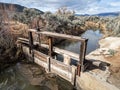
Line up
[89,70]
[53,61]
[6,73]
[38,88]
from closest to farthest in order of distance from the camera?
[89,70] < [38,88] < [53,61] < [6,73]

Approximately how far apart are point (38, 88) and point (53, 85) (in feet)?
2.81

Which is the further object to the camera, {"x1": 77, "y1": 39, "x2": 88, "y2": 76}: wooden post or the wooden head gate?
the wooden head gate

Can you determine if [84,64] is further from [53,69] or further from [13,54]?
[13,54]

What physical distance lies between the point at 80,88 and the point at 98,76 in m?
1.25

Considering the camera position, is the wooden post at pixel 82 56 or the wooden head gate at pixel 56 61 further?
the wooden head gate at pixel 56 61

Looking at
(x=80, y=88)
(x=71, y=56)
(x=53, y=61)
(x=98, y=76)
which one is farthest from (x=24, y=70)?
(x=98, y=76)

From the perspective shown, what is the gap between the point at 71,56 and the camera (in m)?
7.14

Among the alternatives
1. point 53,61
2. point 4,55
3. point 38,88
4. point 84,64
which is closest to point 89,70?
point 84,64

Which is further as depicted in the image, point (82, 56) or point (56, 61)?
point (56, 61)

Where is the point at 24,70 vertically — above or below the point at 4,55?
below

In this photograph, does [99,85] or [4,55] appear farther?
[4,55]

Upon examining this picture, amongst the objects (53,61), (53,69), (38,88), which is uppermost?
(53,61)

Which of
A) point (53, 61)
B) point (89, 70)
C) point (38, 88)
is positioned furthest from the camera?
point (53, 61)

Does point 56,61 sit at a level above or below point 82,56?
below
